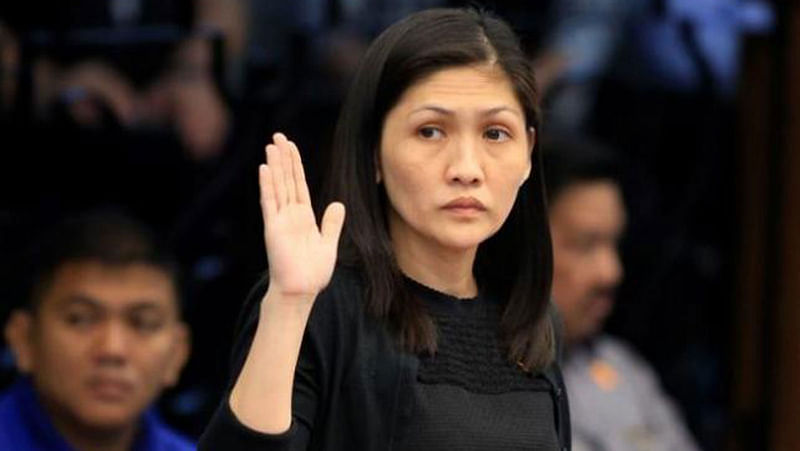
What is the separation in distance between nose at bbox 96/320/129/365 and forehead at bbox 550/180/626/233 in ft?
3.58

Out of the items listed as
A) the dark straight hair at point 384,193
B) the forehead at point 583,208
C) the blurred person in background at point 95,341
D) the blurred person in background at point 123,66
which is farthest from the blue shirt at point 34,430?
the dark straight hair at point 384,193

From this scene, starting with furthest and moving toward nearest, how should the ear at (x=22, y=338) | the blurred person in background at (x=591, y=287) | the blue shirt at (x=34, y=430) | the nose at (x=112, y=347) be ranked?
the blurred person in background at (x=591, y=287), the ear at (x=22, y=338), the nose at (x=112, y=347), the blue shirt at (x=34, y=430)

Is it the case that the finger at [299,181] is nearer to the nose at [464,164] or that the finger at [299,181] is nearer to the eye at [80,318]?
the nose at [464,164]

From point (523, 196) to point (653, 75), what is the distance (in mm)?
2781

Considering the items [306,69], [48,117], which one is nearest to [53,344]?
[48,117]

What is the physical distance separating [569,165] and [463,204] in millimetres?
2271

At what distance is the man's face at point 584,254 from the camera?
5055 millimetres

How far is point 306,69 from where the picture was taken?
5277 mm

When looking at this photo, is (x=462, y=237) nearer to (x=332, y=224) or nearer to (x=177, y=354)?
(x=332, y=224)

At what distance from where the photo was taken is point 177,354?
463 cm

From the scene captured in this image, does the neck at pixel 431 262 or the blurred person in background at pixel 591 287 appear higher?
the neck at pixel 431 262

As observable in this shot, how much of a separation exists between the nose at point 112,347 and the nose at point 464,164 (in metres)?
1.73

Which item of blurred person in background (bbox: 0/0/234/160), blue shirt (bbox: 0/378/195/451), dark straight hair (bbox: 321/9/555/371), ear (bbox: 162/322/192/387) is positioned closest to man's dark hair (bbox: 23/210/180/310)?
ear (bbox: 162/322/192/387)

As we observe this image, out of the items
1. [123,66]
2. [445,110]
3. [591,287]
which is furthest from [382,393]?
[123,66]
